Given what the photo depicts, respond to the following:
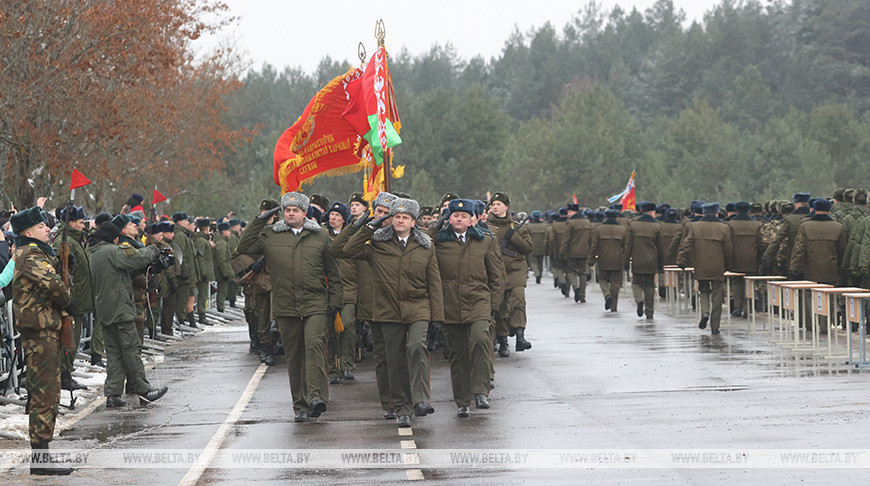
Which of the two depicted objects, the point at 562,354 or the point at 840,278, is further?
the point at 840,278

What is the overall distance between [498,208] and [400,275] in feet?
17.9

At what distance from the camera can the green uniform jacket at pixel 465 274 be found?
12.4m

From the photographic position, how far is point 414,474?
9.38 meters

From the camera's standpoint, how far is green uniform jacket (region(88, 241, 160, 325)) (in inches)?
536

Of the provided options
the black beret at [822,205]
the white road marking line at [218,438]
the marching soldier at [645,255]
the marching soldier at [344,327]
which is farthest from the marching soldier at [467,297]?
the marching soldier at [645,255]

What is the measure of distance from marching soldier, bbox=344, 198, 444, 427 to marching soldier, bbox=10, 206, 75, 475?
9.29ft

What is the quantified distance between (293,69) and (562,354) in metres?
137

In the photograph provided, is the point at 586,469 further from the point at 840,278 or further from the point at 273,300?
the point at 840,278

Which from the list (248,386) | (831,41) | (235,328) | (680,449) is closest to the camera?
(680,449)

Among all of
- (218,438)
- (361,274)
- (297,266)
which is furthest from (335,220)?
(218,438)

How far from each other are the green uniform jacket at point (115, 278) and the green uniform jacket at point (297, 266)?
A: 1541mm

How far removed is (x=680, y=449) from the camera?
33.2ft

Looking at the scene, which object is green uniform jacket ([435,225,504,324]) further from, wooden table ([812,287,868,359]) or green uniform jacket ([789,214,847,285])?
green uniform jacket ([789,214,847,285])

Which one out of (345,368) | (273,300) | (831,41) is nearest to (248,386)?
(345,368)
